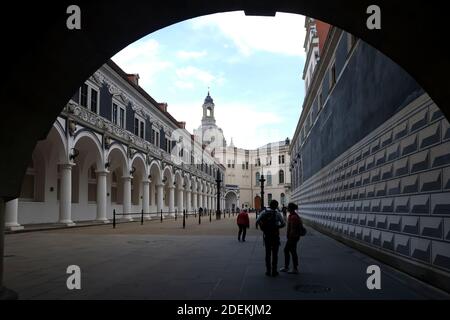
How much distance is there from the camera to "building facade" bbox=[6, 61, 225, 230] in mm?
24453

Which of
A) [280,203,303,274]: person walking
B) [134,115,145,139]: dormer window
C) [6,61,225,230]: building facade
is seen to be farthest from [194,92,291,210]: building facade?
[280,203,303,274]: person walking

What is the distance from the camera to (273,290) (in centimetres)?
716

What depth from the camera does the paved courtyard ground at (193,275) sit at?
684 cm

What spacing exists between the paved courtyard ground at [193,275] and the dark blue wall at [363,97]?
3.64 meters

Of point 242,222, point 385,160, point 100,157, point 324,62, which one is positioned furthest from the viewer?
point 100,157

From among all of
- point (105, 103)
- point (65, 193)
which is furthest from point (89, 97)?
point (65, 193)

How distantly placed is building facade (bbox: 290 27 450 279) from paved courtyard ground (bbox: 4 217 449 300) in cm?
65

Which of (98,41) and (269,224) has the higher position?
(98,41)

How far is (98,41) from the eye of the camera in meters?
6.19

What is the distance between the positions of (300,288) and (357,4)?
4.59m

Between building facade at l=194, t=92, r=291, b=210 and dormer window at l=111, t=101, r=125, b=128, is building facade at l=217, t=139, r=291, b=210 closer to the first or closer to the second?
building facade at l=194, t=92, r=291, b=210

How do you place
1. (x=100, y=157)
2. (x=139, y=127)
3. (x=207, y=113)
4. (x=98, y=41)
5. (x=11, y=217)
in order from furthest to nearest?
(x=207, y=113) < (x=139, y=127) < (x=100, y=157) < (x=11, y=217) < (x=98, y=41)

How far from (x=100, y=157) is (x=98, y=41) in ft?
77.9

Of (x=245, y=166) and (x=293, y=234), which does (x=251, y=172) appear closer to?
(x=245, y=166)
